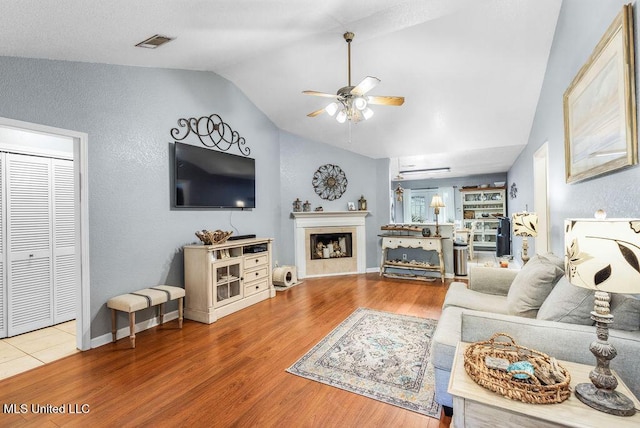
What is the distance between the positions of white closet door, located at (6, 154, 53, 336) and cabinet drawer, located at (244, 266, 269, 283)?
206 centimetres

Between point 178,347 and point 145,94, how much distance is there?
261cm

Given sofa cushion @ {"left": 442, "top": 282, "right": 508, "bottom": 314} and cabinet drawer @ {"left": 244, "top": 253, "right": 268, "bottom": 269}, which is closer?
sofa cushion @ {"left": 442, "top": 282, "right": 508, "bottom": 314}

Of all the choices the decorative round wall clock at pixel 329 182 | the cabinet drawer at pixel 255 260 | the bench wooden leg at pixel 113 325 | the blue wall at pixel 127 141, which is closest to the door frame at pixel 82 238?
the blue wall at pixel 127 141

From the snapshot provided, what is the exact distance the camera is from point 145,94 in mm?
3188

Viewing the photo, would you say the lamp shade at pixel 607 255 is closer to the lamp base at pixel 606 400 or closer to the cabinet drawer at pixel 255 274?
the lamp base at pixel 606 400

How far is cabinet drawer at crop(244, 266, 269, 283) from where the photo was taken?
3885 millimetres

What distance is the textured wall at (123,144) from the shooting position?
246 centimetres

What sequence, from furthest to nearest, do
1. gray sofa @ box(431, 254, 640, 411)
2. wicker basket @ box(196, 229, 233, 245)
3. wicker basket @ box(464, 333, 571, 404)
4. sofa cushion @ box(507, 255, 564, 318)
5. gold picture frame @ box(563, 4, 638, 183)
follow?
wicker basket @ box(196, 229, 233, 245), sofa cushion @ box(507, 255, 564, 318), gold picture frame @ box(563, 4, 638, 183), gray sofa @ box(431, 254, 640, 411), wicker basket @ box(464, 333, 571, 404)

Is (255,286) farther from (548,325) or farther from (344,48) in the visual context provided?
(548,325)

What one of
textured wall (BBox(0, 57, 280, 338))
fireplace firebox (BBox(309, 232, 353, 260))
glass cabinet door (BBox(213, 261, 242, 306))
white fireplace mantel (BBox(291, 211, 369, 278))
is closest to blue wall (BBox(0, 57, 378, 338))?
textured wall (BBox(0, 57, 280, 338))

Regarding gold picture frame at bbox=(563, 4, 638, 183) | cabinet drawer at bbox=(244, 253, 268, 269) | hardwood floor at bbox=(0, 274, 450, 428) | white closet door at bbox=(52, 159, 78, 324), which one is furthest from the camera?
cabinet drawer at bbox=(244, 253, 268, 269)

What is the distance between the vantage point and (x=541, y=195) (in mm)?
3965

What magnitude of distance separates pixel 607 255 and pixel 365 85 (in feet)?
6.74

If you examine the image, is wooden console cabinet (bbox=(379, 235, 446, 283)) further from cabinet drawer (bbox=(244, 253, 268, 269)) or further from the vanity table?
cabinet drawer (bbox=(244, 253, 268, 269))
